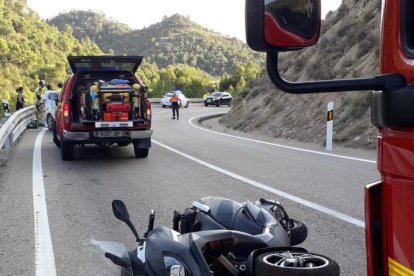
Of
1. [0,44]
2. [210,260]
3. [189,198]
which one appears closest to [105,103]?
[189,198]

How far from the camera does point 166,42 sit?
124688 mm

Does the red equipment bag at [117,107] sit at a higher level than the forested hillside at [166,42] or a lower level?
lower

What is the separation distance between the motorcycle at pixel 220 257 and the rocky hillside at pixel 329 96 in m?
12.0

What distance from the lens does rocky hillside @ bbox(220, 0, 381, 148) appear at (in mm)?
17044

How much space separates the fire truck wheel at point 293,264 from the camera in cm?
246

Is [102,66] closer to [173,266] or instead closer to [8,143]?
[8,143]

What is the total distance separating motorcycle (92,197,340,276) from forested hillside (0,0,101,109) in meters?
36.1

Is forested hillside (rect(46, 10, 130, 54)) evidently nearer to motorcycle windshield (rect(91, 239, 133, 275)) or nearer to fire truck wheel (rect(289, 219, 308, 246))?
motorcycle windshield (rect(91, 239, 133, 275))

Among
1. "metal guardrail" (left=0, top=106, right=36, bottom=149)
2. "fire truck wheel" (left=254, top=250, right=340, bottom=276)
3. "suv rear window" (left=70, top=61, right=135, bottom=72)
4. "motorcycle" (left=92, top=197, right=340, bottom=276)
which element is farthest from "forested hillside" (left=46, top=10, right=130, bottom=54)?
"fire truck wheel" (left=254, top=250, right=340, bottom=276)

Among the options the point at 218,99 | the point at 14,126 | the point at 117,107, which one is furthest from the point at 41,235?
the point at 218,99

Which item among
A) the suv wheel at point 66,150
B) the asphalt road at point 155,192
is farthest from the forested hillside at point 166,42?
the suv wheel at point 66,150

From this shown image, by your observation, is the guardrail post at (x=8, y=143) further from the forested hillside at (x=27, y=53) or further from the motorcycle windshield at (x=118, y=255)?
the forested hillside at (x=27, y=53)

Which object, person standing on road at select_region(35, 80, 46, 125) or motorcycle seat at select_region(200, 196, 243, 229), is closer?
motorcycle seat at select_region(200, 196, 243, 229)

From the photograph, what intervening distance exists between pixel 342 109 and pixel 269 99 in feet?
25.3
